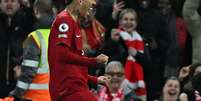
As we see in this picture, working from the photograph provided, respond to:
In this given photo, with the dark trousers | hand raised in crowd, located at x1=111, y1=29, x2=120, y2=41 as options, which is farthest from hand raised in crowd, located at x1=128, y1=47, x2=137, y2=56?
the dark trousers

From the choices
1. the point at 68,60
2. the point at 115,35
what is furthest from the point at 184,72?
the point at 68,60

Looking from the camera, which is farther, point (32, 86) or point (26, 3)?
point (26, 3)

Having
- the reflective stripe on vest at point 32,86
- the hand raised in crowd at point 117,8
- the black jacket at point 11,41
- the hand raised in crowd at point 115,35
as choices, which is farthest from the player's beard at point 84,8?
the hand raised in crowd at point 117,8

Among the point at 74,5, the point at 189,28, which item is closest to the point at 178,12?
the point at 189,28

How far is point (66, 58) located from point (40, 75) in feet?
7.06

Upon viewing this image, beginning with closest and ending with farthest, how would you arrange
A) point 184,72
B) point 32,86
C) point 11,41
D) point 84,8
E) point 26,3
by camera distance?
point 84,8 < point 32,86 < point 184,72 < point 11,41 < point 26,3

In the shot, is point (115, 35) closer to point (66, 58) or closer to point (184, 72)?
point (184, 72)

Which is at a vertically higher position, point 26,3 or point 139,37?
point 26,3

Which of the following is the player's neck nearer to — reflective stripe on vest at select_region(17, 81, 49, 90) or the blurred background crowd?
reflective stripe on vest at select_region(17, 81, 49, 90)

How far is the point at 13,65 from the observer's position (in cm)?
1048

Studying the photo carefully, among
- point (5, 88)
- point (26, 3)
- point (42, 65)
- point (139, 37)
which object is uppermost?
point (26, 3)

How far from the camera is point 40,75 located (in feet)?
28.5

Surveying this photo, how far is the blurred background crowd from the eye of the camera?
10.4 metres

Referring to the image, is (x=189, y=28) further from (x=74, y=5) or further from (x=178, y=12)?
(x=74, y=5)
